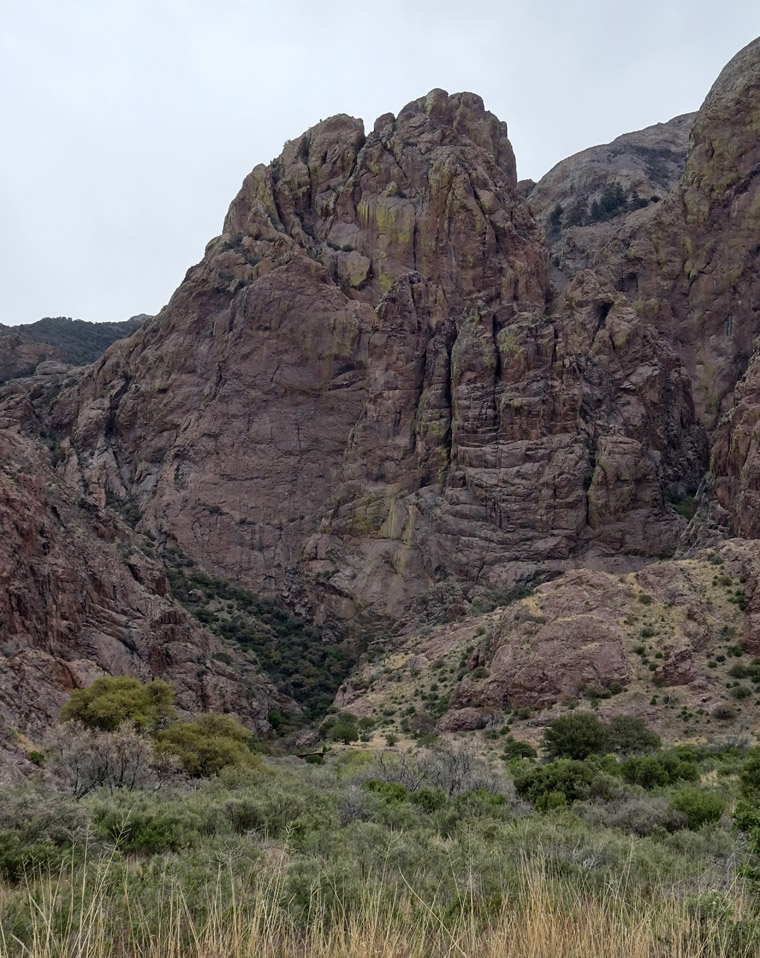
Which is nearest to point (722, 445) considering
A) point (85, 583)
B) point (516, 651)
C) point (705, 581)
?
point (705, 581)

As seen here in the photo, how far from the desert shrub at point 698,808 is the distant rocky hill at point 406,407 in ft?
Result: 106

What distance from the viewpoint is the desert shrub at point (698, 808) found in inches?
637

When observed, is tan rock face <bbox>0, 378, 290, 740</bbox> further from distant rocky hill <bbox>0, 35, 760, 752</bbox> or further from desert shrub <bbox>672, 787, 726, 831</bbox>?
desert shrub <bbox>672, 787, 726, 831</bbox>

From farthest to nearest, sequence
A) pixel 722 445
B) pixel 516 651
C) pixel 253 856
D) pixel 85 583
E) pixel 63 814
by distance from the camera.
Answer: pixel 722 445 → pixel 85 583 → pixel 516 651 → pixel 63 814 → pixel 253 856

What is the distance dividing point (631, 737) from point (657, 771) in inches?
358

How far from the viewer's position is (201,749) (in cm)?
2905

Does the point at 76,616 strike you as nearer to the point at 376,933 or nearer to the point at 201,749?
the point at 201,749

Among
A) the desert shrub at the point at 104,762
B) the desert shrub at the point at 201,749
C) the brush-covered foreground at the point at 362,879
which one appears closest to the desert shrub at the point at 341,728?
the desert shrub at the point at 201,749

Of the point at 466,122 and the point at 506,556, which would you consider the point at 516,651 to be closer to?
the point at 506,556

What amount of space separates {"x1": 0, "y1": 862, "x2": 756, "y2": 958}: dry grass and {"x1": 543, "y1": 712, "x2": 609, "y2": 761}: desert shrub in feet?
85.4

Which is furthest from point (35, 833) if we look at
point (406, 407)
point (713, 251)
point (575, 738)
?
point (713, 251)

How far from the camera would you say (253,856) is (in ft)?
33.9

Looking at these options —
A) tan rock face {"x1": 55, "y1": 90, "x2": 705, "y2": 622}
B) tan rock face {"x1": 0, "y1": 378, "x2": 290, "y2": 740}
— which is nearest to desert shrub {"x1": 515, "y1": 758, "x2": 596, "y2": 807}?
tan rock face {"x1": 0, "y1": 378, "x2": 290, "y2": 740}

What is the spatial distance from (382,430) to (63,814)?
73.7 m
